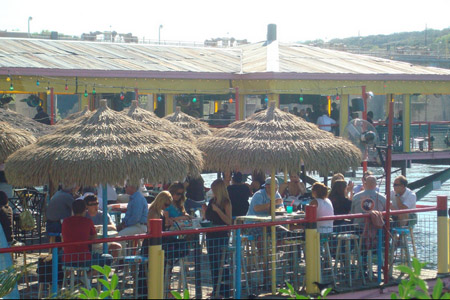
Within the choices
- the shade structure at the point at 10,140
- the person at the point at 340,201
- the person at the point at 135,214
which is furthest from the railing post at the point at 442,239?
the shade structure at the point at 10,140

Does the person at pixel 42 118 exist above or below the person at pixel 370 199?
above

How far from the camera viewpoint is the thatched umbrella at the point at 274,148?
9266mm

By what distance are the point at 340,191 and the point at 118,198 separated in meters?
5.26

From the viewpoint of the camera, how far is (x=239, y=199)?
1080 centimetres

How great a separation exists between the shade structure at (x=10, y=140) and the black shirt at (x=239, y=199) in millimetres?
3578

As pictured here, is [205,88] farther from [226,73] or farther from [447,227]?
[447,227]

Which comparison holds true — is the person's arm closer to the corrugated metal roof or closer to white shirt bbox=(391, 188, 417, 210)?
white shirt bbox=(391, 188, 417, 210)

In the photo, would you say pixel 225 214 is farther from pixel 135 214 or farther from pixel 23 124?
pixel 23 124

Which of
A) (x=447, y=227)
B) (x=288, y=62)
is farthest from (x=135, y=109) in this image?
(x=288, y=62)

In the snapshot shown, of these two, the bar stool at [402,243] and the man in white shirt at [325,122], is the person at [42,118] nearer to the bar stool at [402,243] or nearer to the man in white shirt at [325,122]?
the man in white shirt at [325,122]

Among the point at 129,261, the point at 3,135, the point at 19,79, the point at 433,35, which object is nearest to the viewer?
the point at 129,261

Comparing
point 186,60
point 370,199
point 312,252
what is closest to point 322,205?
point 370,199

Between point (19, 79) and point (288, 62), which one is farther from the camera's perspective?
point (288, 62)

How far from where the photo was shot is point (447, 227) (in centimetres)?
899
